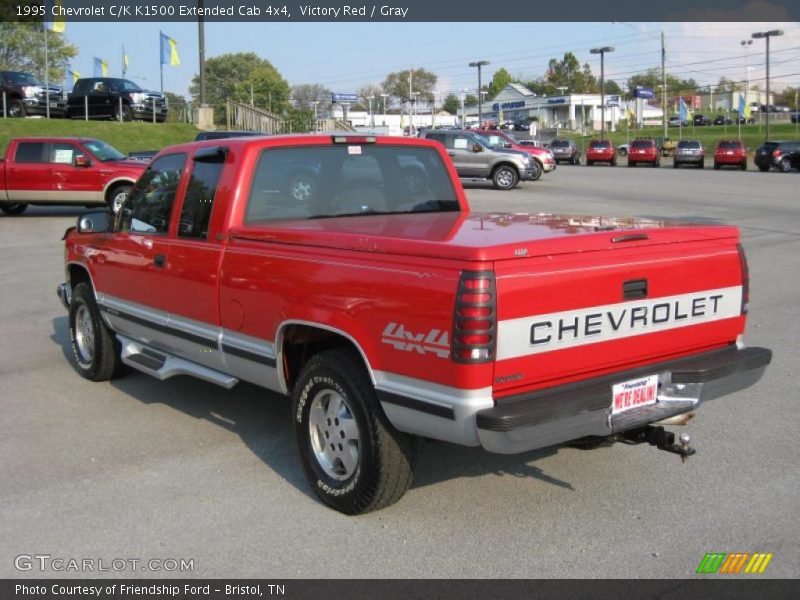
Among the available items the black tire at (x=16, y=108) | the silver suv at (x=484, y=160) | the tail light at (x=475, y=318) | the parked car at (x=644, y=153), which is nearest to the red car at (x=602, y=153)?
the parked car at (x=644, y=153)

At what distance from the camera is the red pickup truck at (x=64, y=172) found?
62.7ft

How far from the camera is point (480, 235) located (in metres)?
4.09

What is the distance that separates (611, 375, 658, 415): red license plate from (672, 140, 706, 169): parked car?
44.7 meters

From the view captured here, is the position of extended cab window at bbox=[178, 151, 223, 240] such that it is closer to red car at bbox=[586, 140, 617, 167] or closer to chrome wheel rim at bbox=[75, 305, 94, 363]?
chrome wheel rim at bbox=[75, 305, 94, 363]

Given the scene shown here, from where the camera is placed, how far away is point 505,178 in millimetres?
28703

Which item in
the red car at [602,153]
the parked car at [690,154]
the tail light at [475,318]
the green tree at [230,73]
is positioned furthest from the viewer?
the green tree at [230,73]

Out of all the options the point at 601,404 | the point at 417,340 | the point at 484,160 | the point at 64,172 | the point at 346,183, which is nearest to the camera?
the point at 417,340

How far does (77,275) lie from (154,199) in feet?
5.37

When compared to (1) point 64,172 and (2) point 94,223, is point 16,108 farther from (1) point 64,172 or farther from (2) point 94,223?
(2) point 94,223

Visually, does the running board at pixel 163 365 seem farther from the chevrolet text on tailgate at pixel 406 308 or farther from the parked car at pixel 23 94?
the parked car at pixel 23 94

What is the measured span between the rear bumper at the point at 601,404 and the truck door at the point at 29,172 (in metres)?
18.1

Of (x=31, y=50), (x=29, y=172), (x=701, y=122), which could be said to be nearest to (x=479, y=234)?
(x=29, y=172)

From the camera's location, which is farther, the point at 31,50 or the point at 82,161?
the point at 31,50
